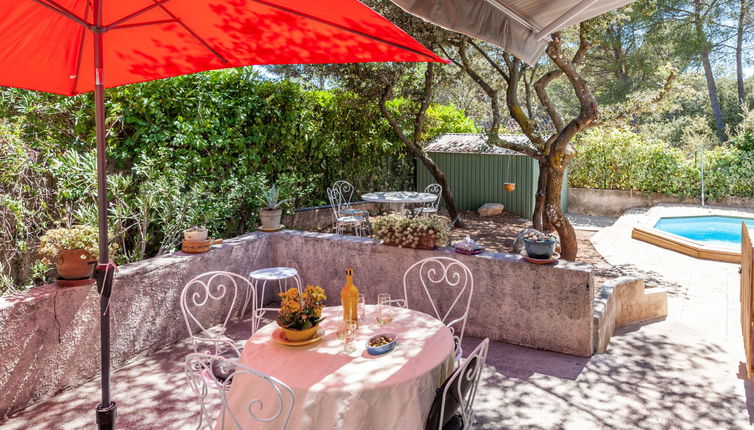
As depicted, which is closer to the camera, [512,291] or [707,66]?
[512,291]

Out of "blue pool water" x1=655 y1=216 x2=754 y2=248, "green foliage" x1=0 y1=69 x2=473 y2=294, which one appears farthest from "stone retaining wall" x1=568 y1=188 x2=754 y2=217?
"green foliage" x1=0 y1=69 x2=473 y2=294

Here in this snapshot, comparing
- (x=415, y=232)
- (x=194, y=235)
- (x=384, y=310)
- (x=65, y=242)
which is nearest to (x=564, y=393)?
(x=384, y=310)

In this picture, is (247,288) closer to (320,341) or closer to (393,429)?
(320,341)

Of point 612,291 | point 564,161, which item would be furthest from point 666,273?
point 612,291

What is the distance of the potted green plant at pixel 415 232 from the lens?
14.3 ft

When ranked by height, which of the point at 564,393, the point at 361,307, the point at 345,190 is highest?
the point at 345,190

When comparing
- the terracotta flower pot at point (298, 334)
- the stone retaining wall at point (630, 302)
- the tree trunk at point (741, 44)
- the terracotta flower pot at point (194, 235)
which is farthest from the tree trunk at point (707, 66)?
the terracotta flower pot at point (298, 334)

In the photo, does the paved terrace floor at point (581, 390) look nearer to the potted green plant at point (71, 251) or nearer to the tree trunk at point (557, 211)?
the potted green plant at point (71, 251)

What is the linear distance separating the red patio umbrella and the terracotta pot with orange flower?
0.75 metres

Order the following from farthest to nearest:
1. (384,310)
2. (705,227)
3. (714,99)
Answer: (714,99) → (705,227) → (384,310)

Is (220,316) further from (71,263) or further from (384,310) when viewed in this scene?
(384,310)

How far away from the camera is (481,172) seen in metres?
11.4

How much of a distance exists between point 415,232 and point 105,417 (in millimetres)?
2836

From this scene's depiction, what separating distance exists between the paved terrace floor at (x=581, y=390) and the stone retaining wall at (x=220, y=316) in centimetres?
12
